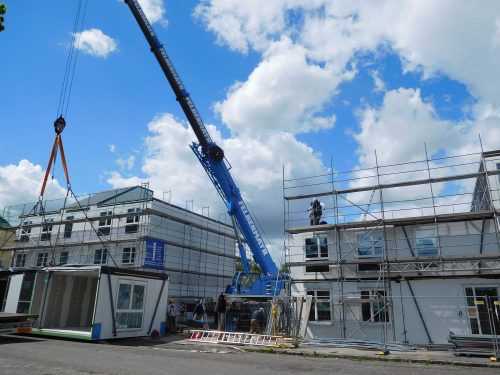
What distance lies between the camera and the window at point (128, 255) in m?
26.0

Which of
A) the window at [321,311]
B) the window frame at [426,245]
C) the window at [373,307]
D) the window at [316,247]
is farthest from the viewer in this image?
the window at [316,247]

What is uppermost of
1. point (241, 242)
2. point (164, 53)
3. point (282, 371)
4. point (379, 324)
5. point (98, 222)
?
point (164, 53)

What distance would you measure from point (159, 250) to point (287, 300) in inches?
423

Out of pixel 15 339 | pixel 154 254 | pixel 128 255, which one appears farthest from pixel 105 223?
pixel 15 339

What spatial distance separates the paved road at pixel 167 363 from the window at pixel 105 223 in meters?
15.3

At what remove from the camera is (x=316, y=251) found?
18.7 metres

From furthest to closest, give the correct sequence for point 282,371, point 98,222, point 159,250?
point 98,222, point 159,250, point 282,371

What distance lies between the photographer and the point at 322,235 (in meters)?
18.7

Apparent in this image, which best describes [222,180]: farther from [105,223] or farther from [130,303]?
[105,223]

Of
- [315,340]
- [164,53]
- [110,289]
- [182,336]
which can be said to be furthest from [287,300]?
[164,53]

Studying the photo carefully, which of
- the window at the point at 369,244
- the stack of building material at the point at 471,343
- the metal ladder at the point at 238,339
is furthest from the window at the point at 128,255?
the stack of building material at the point at 471,343

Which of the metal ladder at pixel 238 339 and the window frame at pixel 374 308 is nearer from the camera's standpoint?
the metal ladder at pixel 238 339

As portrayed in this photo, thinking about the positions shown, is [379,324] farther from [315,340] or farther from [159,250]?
[159,250]

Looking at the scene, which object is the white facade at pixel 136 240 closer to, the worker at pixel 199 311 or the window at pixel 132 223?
the window at pixel 132 223
